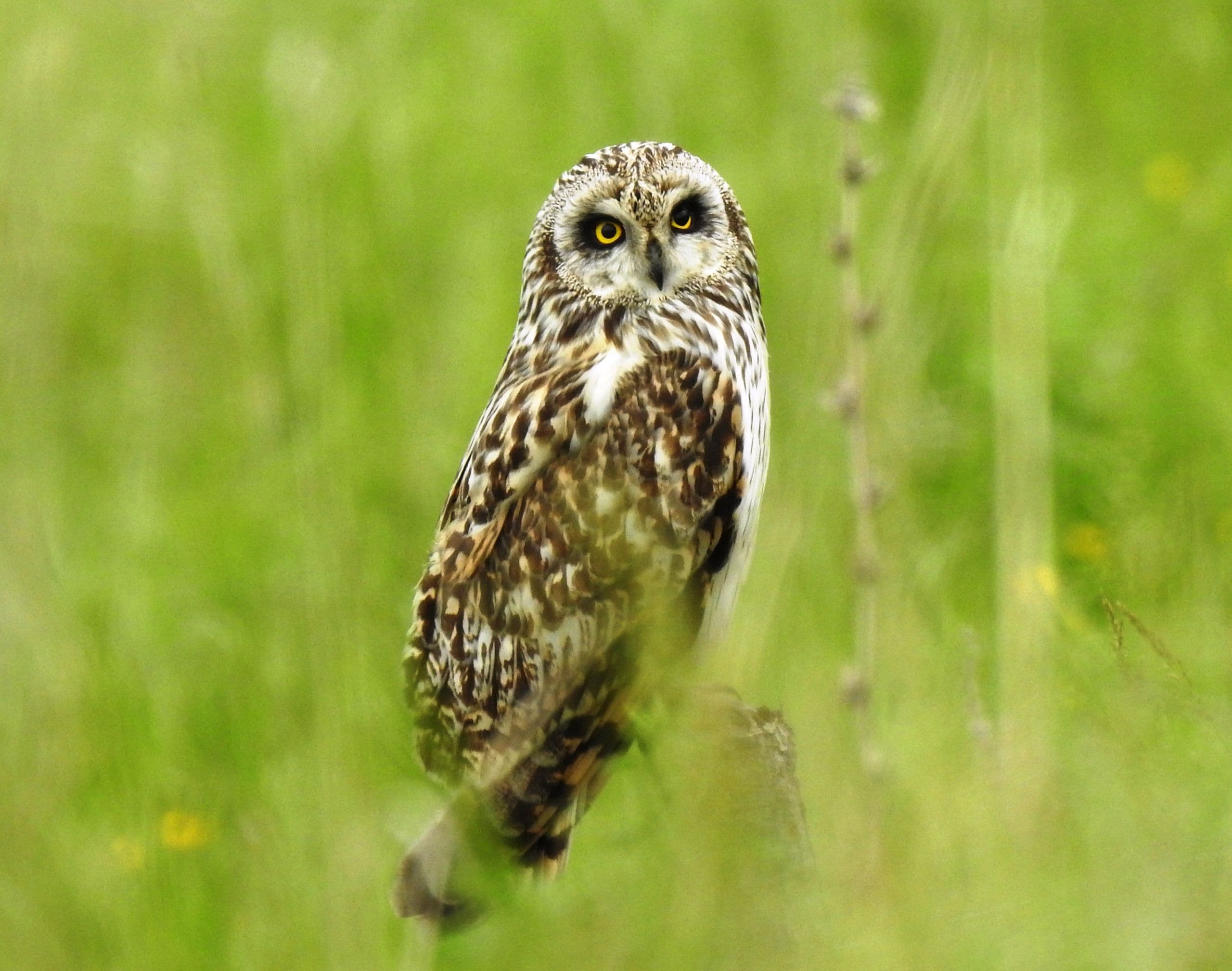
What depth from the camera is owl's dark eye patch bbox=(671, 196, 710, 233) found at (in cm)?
379

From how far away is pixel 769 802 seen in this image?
252 centimetres

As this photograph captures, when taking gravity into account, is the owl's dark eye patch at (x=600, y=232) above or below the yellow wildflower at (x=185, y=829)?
above

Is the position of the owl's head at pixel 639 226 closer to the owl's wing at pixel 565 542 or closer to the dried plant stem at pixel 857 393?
A: the owl's wing at pixel 565 542

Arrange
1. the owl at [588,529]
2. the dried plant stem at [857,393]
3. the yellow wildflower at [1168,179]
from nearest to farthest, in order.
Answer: the dried plant stem at [857,393] < the owl at [588,529] < the yellow wildflower at [1168,179]

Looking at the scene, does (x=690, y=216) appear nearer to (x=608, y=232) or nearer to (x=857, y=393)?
(x=608, y=232)

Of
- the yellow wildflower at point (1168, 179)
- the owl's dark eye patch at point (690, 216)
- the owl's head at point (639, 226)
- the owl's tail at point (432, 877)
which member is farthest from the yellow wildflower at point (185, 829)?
the yellow wildflower at point (1168, 179)

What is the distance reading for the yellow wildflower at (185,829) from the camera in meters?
3.10

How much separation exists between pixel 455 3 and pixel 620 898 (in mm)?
6115

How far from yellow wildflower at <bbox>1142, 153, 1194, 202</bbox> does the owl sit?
3.18 meters

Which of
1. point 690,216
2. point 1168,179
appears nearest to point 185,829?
point 690,216

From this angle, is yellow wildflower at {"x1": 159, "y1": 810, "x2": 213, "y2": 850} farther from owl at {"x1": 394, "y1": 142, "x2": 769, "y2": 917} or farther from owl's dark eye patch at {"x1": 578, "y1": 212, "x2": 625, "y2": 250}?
owl's dark eye patch at {"x1": 578, "y1": 212, "x2": 625, "y2": 250}

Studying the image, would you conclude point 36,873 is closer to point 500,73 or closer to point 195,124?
point 195,124

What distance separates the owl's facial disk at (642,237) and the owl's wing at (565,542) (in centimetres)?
22

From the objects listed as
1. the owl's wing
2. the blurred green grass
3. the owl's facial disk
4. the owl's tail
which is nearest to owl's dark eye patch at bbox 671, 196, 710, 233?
the owl's facial disk
